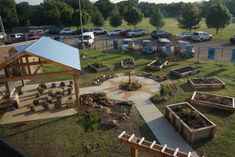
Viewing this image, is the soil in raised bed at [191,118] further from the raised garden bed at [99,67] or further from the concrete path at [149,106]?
the raised garden bed at [99,67]

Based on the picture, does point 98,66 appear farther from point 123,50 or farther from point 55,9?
point 55,9

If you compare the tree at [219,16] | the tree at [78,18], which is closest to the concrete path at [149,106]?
the tree at [219,16]

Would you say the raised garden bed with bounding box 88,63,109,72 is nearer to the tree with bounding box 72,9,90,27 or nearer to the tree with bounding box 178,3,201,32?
the tree with bounding box 178,3,201,32

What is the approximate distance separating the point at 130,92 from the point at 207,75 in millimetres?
7262

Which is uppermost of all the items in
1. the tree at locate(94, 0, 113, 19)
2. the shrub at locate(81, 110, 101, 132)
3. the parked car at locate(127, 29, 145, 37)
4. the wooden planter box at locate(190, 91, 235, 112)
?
the tree at locate(94, 0, 113, 19)

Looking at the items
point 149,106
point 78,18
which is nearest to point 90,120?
point 149,106

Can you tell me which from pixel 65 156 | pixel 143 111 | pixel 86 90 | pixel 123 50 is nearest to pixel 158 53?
pixel 123 50

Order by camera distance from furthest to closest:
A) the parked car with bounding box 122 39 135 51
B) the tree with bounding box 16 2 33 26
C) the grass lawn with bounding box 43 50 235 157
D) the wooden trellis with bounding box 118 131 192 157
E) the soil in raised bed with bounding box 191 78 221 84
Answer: the tree with bounding box 16 2 33 26 < the parked car with bounding box 122 39 135 51 < the soil in raised bed with bounding box 191 78 221 84 < the grass lawn with bounding box 43 50 235 157 < the wooden trellis with bounding box 118 131 192 157

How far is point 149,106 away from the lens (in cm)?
1391

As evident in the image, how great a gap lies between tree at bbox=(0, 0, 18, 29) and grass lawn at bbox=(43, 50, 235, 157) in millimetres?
34243

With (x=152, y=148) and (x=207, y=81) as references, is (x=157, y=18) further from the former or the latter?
(x=152, y=148)

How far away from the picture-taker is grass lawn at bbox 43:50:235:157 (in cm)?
1003

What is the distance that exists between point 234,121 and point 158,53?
49.2 ft

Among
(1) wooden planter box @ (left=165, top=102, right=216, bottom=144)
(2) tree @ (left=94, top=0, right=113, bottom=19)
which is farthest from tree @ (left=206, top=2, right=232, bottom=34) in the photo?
(2) tree @ (left=94, top=0, right=113, bottom=19)
